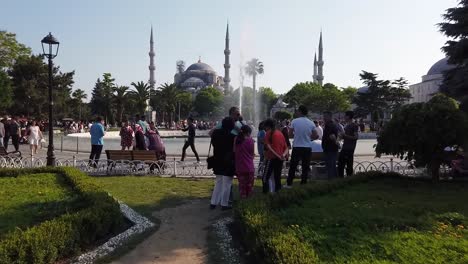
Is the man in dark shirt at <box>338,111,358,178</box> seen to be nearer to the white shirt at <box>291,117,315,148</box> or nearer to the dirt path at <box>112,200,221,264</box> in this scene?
the white shirt at <box>291,117,315,148</box>

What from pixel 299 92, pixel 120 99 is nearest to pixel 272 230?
pixel 120 99

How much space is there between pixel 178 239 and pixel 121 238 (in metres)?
0.67

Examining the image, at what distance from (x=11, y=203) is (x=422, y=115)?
707 centimetres

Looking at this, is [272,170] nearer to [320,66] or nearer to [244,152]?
[244,152]

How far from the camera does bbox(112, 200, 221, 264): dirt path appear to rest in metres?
5.00

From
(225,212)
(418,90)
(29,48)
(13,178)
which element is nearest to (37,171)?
(13,178)

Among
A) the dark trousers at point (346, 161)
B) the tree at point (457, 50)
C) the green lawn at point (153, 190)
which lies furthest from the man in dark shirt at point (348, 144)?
the tree at point (457, 50)

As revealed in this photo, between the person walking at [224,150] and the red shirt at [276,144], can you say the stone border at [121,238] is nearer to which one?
the person walking at [224,150]

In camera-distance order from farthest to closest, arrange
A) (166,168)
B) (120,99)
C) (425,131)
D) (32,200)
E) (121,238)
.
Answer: (120,99) → (166,168) → (425,131) → (32,200) → (121,238)

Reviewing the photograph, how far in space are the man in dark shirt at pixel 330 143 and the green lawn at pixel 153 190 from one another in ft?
7.95

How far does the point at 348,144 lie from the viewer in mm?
9672

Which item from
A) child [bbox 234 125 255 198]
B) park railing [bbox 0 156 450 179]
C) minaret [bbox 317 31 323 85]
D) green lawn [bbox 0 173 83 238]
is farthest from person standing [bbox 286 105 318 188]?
minaret [bbox 317 31 323 85]

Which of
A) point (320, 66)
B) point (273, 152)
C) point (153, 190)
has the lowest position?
point (153, 190)

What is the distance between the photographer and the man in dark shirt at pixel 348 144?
31.6ft
